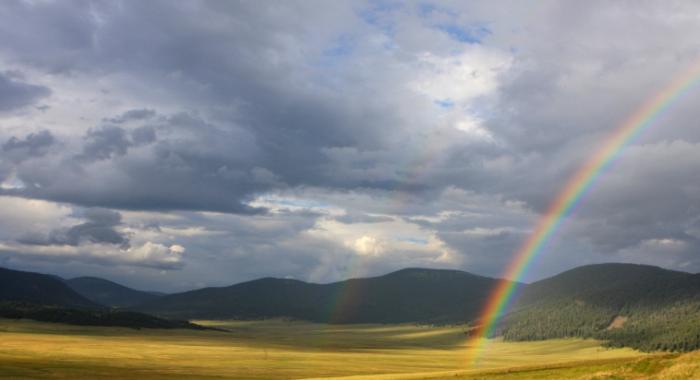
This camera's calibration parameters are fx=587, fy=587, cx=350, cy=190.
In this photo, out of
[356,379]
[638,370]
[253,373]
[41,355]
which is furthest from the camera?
[41,355]

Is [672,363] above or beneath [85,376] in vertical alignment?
above

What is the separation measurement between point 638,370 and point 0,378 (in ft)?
307

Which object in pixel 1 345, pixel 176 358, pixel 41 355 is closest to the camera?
pixel 41 355

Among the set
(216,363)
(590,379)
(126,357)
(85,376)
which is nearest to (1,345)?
(126,357)

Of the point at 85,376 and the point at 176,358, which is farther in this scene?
the point at 176,358

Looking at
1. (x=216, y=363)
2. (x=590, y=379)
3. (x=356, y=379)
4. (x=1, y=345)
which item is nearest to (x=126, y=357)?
(x=216, y=363)

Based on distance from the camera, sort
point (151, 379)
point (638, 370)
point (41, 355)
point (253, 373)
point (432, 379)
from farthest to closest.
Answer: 1. point (41, 355)
2. point (253, 373)
3. point (151, 379)
4. point (432, 379)
5. point (638, 370)

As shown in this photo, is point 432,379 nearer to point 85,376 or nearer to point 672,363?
point 672,363

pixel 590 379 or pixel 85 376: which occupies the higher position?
pixel 590 379

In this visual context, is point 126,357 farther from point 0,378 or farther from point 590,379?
point 590,379

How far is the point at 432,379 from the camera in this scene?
71.2m

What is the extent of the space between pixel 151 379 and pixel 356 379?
40.3 meters

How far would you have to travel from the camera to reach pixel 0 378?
94.7 m

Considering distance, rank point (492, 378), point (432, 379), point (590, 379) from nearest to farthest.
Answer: point (590, 379) < point (492, 378) < point (432, 379)
